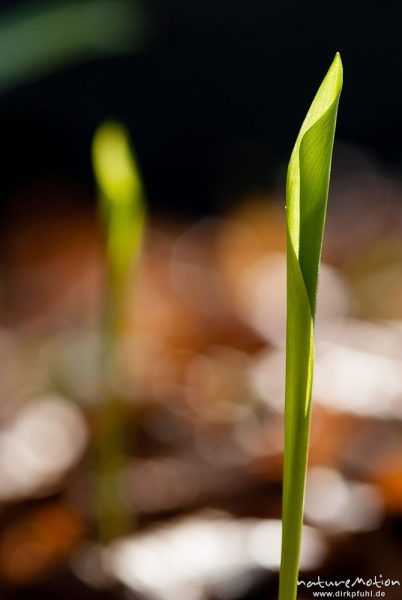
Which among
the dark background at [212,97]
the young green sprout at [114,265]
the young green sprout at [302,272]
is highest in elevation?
the dark background at [212,97]

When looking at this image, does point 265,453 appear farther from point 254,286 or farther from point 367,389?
point 254,286

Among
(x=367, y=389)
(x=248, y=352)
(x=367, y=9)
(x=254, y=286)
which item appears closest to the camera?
(x=367, y=389)

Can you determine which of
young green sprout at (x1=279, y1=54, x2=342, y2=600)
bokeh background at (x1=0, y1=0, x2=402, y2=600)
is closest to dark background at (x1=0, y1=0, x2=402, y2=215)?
bokeh background at (x1=0, y1=0, x2=402, y2=600)

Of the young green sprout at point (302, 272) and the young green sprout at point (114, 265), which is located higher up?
the young green sprout at point (114, 265)

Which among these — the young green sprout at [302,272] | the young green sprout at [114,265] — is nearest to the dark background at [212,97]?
the young green sprout at [114,265]

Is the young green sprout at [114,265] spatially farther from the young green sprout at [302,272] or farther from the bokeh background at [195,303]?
the young green sprout at [302,272]

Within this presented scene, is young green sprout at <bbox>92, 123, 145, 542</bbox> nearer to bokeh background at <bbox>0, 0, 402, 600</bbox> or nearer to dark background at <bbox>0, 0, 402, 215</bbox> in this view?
bokeh background at <bbox>0, 0, 402, 600</bbox>

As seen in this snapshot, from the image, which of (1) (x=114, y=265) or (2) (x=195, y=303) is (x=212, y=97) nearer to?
(2) (x=195, y=303)

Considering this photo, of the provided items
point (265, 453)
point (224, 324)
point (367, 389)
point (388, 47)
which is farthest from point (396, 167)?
point (265, 453)

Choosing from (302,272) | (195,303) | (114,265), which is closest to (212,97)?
(195,303)
